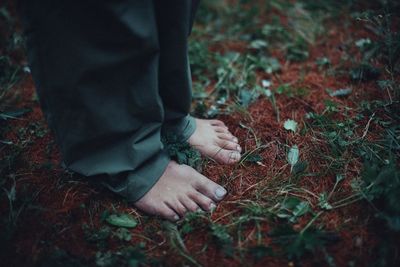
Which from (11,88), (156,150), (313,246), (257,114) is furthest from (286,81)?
(11,88)

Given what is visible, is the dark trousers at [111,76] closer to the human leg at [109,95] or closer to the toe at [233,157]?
the human leg at [109,95]

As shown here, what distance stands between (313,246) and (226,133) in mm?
693

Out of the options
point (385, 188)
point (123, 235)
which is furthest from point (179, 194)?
point (385, 188)

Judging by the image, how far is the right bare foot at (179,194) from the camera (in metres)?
1.37

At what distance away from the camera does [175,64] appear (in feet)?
4.56

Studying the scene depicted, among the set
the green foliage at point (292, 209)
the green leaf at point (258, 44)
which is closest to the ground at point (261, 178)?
the green foliage at point (292, 209)

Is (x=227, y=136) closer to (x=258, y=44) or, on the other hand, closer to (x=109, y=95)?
(x=109, y=95)

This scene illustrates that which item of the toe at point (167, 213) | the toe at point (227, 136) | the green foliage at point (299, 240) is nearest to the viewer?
the green foliage at point (299, 240)

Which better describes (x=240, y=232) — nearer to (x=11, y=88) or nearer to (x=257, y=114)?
(x=257, y=114)

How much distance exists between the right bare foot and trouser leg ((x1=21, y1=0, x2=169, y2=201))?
2.0 inches

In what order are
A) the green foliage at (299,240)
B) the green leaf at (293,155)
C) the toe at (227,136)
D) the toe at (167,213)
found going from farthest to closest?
the toe at (227,136), the green leaf at (293,155), the toe at (167,213), the green foliage at (299,240)

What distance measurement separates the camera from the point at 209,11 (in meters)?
2.72

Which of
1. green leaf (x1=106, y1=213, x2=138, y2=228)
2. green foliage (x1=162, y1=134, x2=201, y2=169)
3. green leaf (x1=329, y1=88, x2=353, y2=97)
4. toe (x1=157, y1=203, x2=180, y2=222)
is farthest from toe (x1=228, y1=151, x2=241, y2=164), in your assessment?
green leaf (x1=329, y1=88, x2=353, y2=97)

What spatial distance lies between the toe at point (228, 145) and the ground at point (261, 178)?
5 cm
